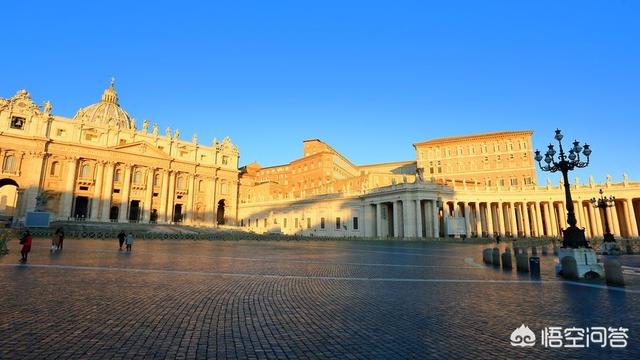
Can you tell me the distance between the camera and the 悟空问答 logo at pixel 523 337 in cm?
483

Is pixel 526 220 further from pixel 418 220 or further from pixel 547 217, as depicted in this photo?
pixel 418 220

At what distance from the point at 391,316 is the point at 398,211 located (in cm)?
3967

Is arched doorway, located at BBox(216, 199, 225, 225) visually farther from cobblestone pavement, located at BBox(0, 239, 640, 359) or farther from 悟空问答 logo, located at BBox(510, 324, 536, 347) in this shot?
悟空问答 logo, located at BBox(510, 324, 536, 347)

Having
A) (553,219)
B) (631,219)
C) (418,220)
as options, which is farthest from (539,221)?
(418,220)

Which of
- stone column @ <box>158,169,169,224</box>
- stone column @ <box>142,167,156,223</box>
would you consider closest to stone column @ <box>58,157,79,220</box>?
stone column @ <box>142,167,156,223</box>

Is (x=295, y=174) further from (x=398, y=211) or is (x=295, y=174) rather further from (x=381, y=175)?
(x=398, y=211)

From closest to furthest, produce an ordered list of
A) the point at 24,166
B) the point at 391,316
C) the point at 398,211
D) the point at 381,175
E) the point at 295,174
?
1. the point at 391,316
2. the point at 398,211
3. the point at 24,166
4. the point at 381,175
5. the point at 295,174

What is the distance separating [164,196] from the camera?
59438mm

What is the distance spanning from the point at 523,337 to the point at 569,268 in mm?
9162

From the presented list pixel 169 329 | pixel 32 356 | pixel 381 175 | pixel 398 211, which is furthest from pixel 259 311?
pixel 381 175

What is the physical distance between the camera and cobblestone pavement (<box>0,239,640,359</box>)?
435 centimetres

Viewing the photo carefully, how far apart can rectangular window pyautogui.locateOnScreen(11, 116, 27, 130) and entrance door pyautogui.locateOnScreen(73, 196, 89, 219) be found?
513 inches

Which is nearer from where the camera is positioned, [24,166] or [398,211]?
[398,211]

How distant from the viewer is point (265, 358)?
4012 mm
